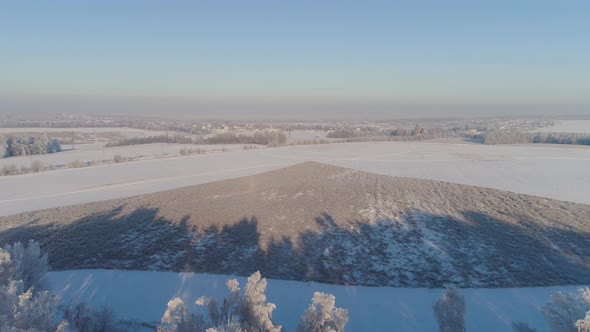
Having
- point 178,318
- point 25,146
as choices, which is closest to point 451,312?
point 178,318

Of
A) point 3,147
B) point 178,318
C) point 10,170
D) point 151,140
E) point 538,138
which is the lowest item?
point 151,140

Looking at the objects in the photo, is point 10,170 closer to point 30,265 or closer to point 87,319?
point 30,265

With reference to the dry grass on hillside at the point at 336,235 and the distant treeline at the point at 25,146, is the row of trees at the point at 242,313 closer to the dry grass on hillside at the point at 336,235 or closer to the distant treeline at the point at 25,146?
the dry grass on hillside at the point at 336,235

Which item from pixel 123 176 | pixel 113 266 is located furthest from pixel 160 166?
pixel 113 266

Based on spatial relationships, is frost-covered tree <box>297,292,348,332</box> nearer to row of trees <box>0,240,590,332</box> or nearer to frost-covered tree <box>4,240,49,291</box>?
row of trees <box>0,240,590,332</box>

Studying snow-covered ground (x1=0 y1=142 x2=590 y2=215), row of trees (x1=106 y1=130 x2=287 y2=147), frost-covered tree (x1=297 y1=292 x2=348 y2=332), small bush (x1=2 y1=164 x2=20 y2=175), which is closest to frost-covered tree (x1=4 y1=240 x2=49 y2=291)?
frost-covered tree (x1=297 y1=292 x2=348 y2=332)

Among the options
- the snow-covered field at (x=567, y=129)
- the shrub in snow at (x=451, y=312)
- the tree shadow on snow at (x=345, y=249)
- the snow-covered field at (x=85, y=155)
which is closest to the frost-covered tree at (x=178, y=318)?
the shrub in snow at (x=451, y=312)

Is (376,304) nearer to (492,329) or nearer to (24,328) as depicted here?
(492,329)
